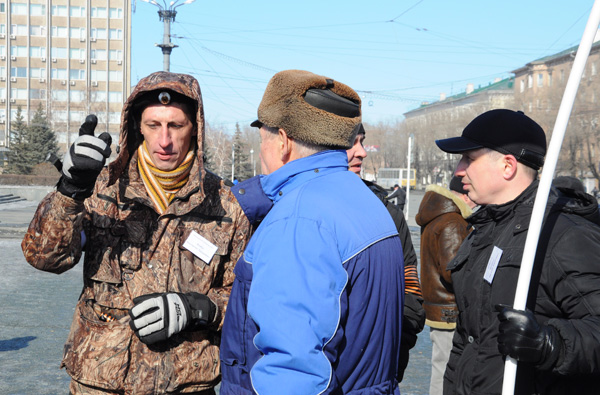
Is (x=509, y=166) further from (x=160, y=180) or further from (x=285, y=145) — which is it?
(x=160, y=180)

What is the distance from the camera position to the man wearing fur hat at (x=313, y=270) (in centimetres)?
185

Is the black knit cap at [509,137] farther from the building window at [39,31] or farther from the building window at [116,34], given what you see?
the building window at [39,31]

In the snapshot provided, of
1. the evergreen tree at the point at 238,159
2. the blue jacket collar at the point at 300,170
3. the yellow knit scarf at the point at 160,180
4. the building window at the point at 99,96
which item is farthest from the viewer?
the building window at the point at 99,96

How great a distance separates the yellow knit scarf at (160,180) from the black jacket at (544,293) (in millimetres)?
1410

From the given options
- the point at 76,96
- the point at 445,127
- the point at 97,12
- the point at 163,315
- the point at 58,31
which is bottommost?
the point at 445,127

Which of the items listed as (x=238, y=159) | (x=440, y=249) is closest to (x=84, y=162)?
(x=440, y=249)

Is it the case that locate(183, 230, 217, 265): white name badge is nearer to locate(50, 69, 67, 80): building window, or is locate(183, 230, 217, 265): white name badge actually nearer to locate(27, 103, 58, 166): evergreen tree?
locate(27, 103, 58, 166): evergreen tree

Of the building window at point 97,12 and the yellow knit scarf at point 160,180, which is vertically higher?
the building window at point 97,12

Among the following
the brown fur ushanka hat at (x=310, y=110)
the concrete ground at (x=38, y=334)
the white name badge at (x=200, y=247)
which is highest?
the brown fur ushanka hat at (x=310, y=110)

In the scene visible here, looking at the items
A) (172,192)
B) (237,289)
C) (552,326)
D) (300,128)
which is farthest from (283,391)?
(172,192)

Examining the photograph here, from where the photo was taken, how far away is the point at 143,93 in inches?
127

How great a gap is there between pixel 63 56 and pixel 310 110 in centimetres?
9570

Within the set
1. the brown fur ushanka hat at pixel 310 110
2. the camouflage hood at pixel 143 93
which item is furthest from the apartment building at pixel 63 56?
the brown fur ushanka hat at pixel 310 110

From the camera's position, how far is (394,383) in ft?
7.20
